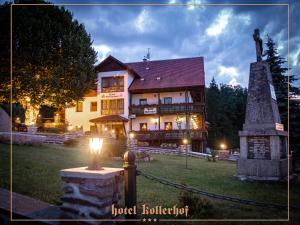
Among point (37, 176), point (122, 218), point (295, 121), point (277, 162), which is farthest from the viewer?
point (295, 121)

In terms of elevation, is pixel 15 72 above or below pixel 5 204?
above

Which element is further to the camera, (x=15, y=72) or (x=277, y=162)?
(x=15, y=72)

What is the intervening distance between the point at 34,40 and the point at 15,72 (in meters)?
3.40

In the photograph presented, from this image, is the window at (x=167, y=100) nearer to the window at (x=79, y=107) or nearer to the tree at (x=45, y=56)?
the tree at (x=45, y=56)

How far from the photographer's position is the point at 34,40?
71.1 ft

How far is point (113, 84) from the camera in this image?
33.1 metres

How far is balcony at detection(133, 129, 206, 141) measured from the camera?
2898cm

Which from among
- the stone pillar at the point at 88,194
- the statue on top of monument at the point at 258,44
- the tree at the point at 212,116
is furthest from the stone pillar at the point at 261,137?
the tree at the point at 212,116

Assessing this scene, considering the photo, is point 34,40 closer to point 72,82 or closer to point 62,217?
point 72,82

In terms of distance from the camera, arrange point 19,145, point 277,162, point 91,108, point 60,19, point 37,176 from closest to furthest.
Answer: point 37,176 < point 277,162 < point 19,145 < point 60,19 < point 91,108

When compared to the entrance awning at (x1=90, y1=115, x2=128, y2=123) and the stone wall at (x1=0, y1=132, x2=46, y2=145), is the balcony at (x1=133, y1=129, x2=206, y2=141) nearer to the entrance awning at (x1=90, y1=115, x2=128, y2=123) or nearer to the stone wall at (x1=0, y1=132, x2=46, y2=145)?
the entrance awning at (x1=90, y1=115, x2=128, y2=123)

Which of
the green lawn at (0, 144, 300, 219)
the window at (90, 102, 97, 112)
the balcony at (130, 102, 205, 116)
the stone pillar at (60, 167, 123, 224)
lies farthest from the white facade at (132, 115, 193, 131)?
the stone pillar at (60, 167, 123, 224)

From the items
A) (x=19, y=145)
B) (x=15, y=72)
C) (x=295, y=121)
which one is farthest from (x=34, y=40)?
(x=295, y=121)

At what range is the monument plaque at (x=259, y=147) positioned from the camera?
10.8 metres
